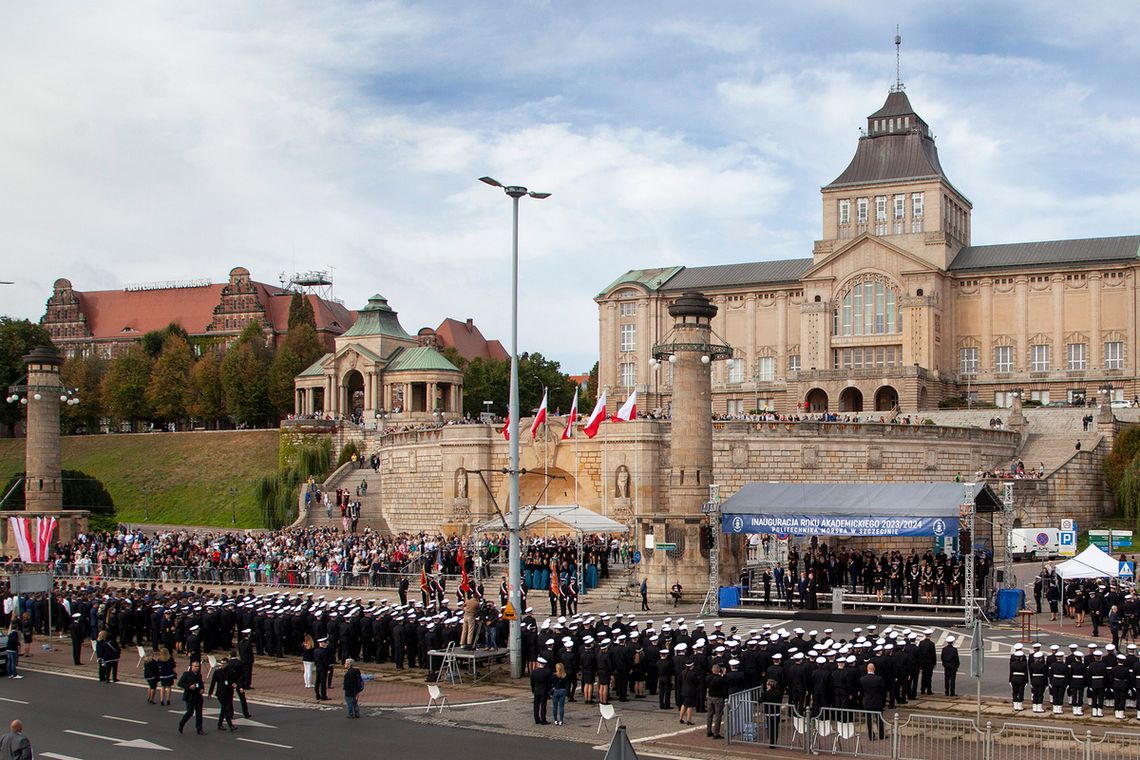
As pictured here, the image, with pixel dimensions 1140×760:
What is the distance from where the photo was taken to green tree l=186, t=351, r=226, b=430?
100438 millimetres

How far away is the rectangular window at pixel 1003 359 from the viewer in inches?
3159

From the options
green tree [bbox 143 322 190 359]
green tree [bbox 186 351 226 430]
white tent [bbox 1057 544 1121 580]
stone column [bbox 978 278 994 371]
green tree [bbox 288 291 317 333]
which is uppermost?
green tree [bbox 288 291 317 333]

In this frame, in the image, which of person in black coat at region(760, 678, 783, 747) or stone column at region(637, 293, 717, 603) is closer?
person in black coat at region(760, 678, 783, 747)

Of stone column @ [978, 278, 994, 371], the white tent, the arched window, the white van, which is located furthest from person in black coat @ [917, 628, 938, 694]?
stone column @ [978, 278, 994, 371]

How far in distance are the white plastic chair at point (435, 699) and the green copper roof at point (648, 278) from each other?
66420 mm

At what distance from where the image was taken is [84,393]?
10688 cm

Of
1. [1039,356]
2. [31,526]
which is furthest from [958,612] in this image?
[1039,356]

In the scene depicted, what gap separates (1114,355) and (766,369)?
71.3 ft

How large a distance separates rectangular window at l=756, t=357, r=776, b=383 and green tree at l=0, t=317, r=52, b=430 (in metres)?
56.2

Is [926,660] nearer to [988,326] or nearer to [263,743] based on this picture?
[263,743]

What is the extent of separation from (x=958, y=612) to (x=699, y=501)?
7953 millimetres

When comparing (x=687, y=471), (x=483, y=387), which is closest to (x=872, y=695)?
(x=687, y=471)

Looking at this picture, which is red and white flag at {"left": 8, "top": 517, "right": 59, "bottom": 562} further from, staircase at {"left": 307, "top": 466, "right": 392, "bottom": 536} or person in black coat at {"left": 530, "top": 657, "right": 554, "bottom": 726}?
person in black coat at {"left": 530, "top": 657, "right": 554, "bottom": 726}

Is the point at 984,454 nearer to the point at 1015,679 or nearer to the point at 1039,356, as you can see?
the point at 1039,356
